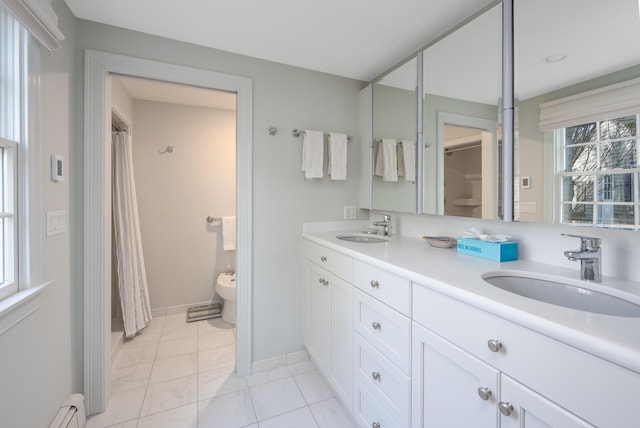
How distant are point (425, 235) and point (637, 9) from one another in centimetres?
133

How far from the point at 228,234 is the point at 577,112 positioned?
2.95 meters

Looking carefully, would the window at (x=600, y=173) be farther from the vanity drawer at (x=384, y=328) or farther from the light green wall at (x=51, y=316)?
the light green wall at (x=51, y=316)

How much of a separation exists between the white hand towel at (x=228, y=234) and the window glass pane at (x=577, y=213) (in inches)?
111

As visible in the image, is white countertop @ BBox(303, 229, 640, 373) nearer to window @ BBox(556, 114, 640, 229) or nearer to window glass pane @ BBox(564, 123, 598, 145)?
window @ BBox(556, 114, 640, 229)

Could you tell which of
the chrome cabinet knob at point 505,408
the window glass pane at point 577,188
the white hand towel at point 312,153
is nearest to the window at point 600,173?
A: the window glass pane at point 577,188

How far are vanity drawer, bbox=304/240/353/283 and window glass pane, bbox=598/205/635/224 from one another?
1009mm

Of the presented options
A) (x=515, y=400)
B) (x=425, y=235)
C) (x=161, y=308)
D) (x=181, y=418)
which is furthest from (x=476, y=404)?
(x=161, y=308)

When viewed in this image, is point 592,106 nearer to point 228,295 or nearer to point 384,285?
point 384,285

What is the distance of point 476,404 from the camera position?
2.82ft

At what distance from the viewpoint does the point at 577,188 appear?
3.46 feet

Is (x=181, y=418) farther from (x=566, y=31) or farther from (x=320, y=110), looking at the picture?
(x=566, y=31)

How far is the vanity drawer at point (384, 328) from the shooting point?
44.8 inches

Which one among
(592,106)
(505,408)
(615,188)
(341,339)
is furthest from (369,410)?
(592,106)

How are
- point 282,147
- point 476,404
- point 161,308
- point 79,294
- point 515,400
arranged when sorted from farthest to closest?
point 161,308 → point 282,147 → point 79,294 → point 476,404 → point 515,400
